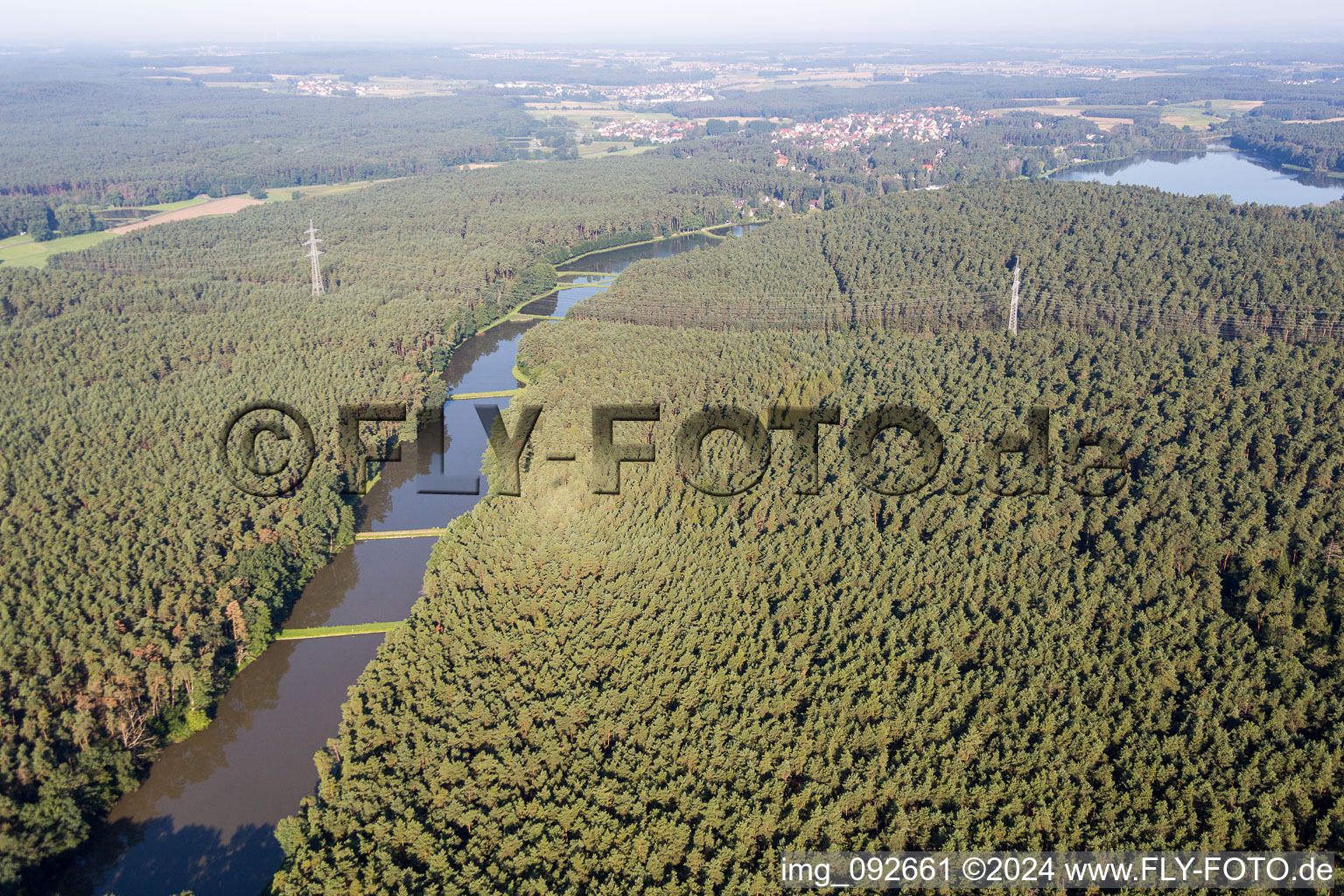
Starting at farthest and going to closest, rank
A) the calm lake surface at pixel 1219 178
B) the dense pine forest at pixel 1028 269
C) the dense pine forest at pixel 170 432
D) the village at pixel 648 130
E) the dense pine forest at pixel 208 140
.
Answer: the village at pixel 648 130 → the dense pine forest at pixel 208 140 → the calm lake surface at pixel 1219 178 → the dense pine forest at pixel 1028 269 → the dense pine forest at pixel 170 432

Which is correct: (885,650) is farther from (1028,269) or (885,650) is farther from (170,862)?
(1028,269)

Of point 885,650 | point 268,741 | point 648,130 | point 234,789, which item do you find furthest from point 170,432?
point 648,130

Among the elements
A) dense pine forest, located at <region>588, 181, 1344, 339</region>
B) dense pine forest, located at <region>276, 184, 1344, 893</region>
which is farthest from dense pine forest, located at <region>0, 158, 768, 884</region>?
dense pine forest, located at <region>588, 181, 1344, 339</region>

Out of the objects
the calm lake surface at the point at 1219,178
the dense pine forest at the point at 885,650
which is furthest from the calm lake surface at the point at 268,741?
the calm lake surface at the point at 1219,178

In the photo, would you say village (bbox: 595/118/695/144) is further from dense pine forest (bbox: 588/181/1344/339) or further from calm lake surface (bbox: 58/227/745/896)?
calm lake surface (bbox: 58/227/745/896)

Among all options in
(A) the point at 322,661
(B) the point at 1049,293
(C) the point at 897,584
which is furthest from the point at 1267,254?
(A) the point at 322,661

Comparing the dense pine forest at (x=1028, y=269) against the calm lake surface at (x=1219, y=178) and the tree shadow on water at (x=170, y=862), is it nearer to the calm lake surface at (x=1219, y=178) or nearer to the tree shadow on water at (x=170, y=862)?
the calm lake surface at (x=1219, y=178)
